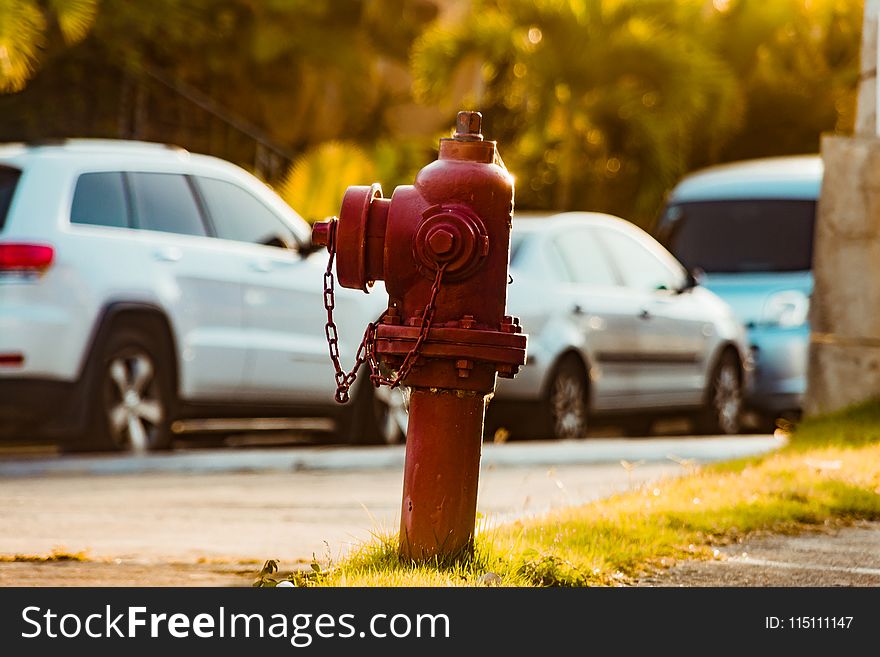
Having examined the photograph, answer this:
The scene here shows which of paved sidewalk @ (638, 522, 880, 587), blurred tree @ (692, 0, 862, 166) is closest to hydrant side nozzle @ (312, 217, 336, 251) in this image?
paved sidewalk @ (638, 522, 880, 587)

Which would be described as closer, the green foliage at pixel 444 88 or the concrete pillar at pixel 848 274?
the concrete pillar at pixel 848 274

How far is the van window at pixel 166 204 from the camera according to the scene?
1040 cm

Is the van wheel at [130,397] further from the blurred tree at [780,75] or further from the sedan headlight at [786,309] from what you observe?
the blurred tree at [780,75]

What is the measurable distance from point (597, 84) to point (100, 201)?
13081mm

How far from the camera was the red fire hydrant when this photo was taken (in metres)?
4.98

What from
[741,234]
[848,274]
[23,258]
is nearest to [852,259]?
[848,274]

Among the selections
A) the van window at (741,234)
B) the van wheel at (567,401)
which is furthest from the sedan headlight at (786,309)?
the van wheel at (567,401)

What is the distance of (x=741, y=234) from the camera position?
16.5 m

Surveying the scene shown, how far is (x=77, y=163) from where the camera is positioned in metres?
10.1

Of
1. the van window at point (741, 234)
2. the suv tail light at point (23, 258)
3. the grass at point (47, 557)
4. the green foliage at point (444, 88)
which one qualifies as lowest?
the grass at point (47, 557)

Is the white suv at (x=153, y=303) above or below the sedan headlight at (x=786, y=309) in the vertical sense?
below

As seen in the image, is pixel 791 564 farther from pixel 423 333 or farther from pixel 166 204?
pixel 166 204
